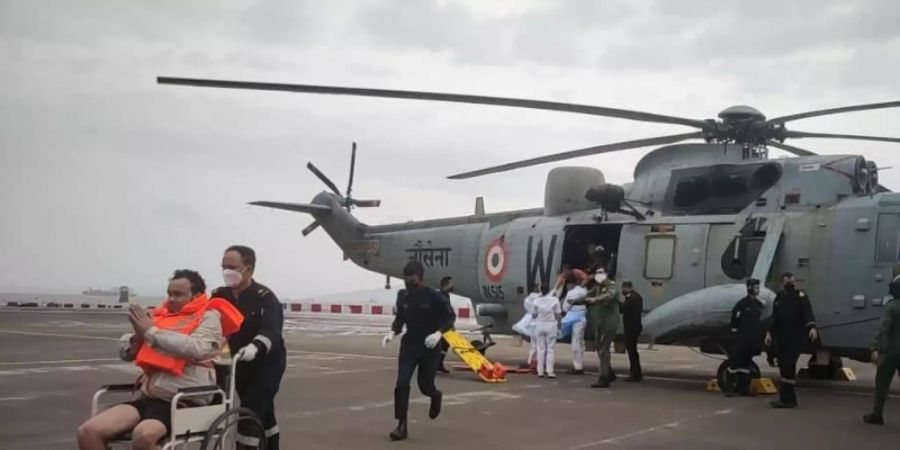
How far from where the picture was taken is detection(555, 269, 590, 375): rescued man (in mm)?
13837

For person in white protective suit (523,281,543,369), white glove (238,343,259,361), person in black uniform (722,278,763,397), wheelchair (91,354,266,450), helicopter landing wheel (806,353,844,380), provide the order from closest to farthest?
wheelchair (91,354,266,450), white glove (238,343,259,361), person in black uniform (722,278,763,397), helicopter landing wheel (806,353,844,380), person in white protective suit (523,281,543,369)

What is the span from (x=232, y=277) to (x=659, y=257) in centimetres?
925

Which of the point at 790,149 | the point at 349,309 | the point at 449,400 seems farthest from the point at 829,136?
the point at 349,309

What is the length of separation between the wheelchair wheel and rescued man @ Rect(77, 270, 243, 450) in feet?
0.67

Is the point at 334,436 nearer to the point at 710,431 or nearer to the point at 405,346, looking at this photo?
the point at 405,346

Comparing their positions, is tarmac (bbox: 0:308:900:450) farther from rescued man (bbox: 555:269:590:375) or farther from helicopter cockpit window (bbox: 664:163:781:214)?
helicopter cockpit window (bbox: 664:163:781:214)

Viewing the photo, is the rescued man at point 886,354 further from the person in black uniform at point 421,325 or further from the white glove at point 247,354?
the white glove at point 247,354

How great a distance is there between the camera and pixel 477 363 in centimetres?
1302

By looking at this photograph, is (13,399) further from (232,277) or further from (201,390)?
(201,390)

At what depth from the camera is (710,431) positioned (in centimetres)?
834

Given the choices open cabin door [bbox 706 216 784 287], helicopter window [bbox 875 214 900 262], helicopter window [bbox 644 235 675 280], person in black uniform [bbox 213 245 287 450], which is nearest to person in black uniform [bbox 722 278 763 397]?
open cabin door [bbox 706 216 784 287]

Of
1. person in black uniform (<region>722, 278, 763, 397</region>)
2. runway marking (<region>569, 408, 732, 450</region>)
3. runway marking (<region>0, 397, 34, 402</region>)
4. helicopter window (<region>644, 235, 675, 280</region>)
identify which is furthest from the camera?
helicopter window (<region>644, 235, 675, 280</region>)

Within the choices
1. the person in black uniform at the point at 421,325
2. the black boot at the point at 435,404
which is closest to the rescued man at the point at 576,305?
→ the black boot at the point at 435,404

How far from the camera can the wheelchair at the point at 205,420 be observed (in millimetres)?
4727
